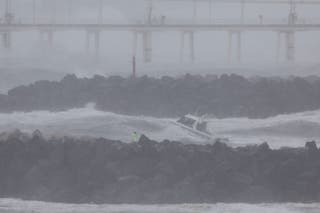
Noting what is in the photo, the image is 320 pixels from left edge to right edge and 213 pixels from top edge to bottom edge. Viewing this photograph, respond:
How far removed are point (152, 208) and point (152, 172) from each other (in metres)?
0.83

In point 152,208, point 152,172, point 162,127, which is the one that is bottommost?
point 162,127

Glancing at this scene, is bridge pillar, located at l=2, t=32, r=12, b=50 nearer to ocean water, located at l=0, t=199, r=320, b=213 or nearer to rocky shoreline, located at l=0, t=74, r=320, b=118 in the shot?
rocky shoreline, located at l=0, t=74, r=320, b=118

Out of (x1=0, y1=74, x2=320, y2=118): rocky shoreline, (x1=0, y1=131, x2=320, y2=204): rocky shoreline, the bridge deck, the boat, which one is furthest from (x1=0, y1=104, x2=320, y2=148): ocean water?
the bridge deck

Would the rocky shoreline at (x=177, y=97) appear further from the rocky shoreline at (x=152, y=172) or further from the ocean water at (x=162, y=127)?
the rocky shoreline at (x=152, y=172)

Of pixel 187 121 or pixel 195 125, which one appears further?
pixel 187 121

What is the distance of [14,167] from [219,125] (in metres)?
8.02

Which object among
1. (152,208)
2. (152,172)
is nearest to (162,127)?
(152,172)

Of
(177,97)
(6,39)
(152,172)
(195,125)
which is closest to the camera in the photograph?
(152,172)

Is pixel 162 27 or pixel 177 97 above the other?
pixel 162 27

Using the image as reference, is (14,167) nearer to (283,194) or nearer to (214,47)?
(283,194)

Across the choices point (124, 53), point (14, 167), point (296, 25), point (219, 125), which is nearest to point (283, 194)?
point (14, 167)

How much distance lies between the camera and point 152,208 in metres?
9.30

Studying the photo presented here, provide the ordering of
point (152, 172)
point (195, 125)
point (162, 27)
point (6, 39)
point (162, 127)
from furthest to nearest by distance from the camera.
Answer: point (6, 39), point (162, 27), point (162, 127), point (195, 125), point (152, 172)

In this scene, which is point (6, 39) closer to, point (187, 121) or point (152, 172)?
point (187, 121)
